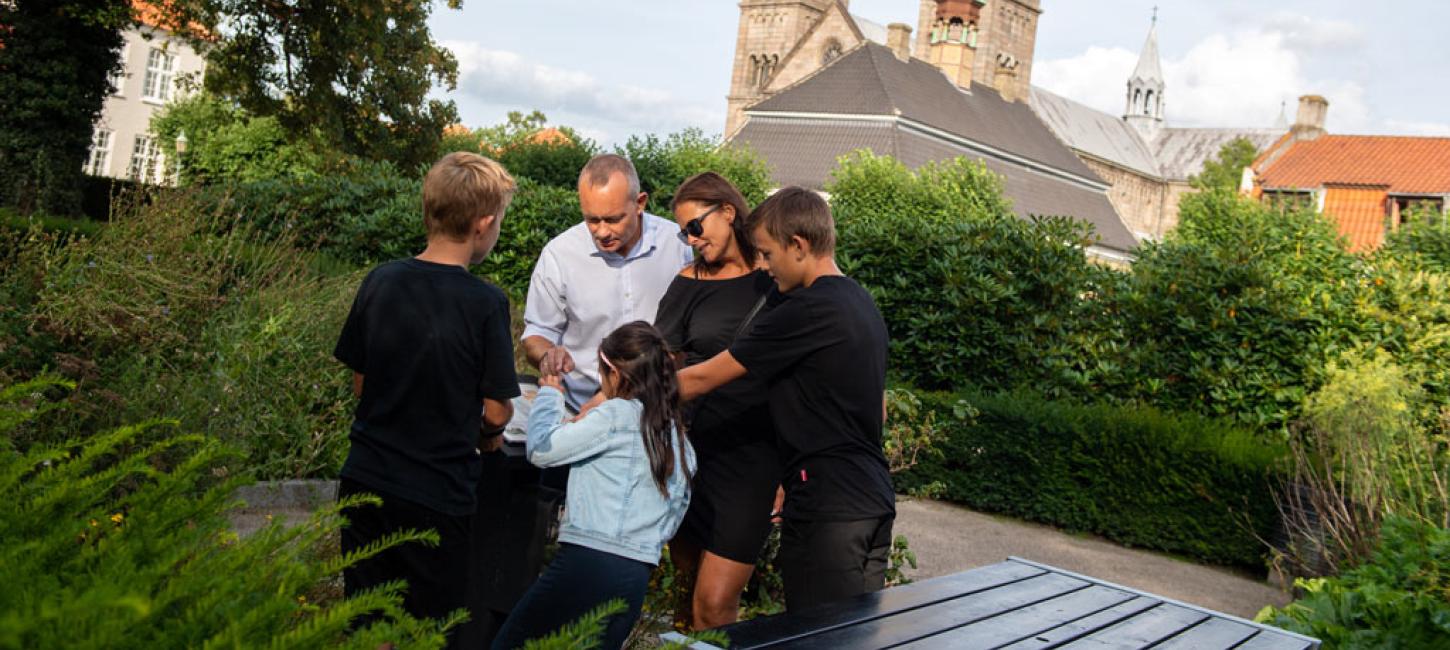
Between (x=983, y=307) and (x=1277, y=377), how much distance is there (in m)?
2.60

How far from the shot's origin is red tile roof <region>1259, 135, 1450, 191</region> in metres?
46.8

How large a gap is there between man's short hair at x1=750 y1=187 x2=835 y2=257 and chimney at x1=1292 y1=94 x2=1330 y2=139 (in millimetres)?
72954

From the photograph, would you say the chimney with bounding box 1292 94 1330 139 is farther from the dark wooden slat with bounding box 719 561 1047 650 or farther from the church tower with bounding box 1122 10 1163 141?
the dark wooden slat with bounding box 719 561 1047 650

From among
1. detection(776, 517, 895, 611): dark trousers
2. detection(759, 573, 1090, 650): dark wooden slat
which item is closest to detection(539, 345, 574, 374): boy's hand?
detection(776, 517, 895, 611): dark trousers

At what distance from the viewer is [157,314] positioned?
22.3 feet

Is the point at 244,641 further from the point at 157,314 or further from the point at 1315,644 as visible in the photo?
the point at 157,314

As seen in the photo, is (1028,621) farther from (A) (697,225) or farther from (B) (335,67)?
(B) (335,67)

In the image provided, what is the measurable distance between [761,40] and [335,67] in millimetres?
53039

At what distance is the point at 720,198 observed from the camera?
388cm

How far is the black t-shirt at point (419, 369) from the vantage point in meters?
3.16

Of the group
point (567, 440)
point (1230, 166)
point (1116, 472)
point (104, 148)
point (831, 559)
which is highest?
point (1230, 166)

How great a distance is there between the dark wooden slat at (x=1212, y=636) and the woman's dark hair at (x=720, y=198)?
5.63 feet

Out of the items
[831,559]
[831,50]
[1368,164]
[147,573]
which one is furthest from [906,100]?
[147,573]

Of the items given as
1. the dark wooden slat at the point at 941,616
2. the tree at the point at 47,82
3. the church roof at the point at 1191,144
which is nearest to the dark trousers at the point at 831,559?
the dark wooden slat at the point at 941,616
